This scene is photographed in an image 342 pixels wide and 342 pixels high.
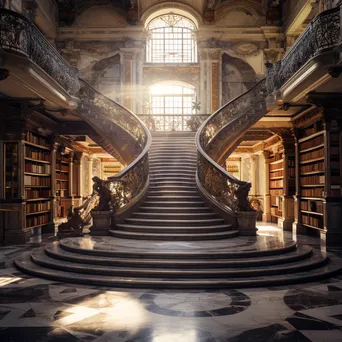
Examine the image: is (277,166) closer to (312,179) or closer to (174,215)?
(312,179)

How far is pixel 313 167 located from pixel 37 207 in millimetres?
7001

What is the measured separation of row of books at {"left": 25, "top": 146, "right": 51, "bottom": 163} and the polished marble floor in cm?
542

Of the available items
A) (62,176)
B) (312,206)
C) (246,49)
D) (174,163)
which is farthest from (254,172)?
(62,176)

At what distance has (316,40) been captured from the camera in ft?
22.7

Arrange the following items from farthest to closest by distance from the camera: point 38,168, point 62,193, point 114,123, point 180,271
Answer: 1. point 62,193
2. point 114,123
3. point 38,168
4. point 180,271

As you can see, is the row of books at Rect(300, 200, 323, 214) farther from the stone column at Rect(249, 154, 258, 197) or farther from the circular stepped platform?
the stone column at Rect(249, 154, 258, 197)

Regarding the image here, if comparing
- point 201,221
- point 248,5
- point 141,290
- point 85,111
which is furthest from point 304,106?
point 248,5

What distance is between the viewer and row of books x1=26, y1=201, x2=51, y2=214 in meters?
10.0

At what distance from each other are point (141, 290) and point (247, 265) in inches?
59.8

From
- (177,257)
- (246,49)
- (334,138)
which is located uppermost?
(246,49)

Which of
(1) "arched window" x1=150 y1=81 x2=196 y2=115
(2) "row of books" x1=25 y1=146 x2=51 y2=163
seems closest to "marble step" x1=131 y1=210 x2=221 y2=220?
(2) "row of books" x1=25 y1=146 x2=51 y2=163

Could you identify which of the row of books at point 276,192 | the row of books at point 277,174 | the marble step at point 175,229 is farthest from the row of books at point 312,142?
the marble step at point 175,229

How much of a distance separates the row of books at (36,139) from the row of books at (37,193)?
1223 mm

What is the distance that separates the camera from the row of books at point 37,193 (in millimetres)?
10031
